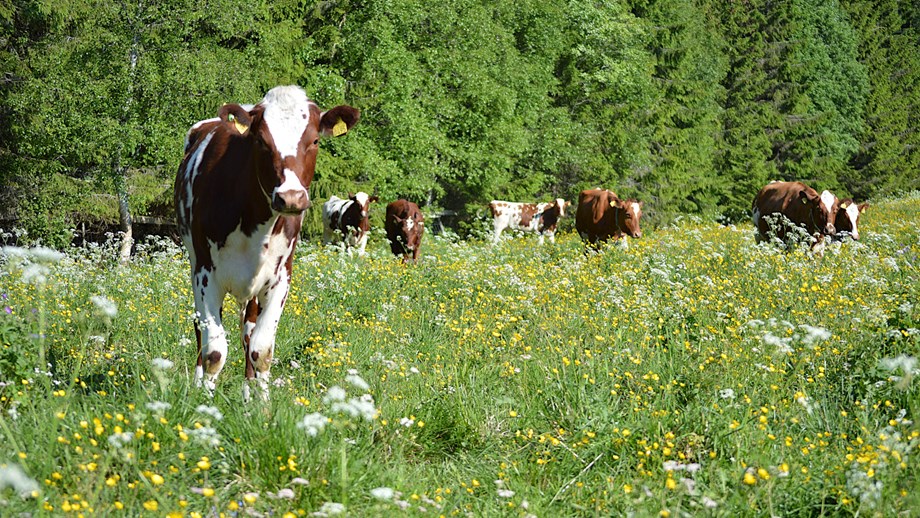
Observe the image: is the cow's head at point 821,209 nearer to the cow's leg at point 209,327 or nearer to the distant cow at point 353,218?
the distant cow at point 353,218

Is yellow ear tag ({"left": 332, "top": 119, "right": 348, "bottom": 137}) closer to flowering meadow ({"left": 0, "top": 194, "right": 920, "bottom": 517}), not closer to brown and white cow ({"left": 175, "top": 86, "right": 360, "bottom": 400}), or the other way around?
brown and white cow ({"left": 175, "top": 86, "right": 360, "bottom": 400})

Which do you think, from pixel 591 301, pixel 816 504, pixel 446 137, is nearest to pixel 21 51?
pixel 446 137

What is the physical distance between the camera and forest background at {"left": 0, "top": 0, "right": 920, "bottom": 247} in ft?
64.5

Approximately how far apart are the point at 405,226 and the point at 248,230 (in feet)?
41.2

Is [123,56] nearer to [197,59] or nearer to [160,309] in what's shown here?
[197,59]

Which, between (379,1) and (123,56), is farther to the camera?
(379,1)

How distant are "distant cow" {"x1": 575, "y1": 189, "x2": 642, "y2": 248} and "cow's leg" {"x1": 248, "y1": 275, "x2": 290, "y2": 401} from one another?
1175 centimetres

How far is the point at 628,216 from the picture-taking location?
17641 millimetres

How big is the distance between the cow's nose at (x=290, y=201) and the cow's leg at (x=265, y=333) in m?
1.16

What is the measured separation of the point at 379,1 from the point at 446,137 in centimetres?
537

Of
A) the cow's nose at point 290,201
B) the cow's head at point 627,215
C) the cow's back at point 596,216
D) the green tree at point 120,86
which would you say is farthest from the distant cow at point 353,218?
the cow's nose at point 290,201

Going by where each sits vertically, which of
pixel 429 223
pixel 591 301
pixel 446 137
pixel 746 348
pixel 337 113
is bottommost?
pixel 429 223

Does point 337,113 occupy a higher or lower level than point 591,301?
higher

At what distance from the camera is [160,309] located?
803 cm
